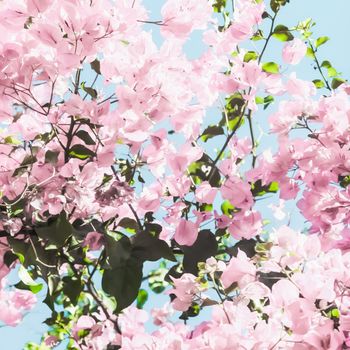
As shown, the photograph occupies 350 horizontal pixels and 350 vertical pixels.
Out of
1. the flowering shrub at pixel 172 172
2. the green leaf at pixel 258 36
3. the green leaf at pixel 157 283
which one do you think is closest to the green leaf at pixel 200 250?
the flowering shrub at pixel 172 172

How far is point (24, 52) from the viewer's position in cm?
177

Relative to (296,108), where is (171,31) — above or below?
above

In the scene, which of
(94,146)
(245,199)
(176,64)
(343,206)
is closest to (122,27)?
(176,64)

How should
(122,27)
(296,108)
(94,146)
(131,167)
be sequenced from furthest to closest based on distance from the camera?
(296,108) → (131,167) → (94,146) → (122,27)

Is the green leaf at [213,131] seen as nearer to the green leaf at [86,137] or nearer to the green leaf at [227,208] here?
the green leaf at [227,208]

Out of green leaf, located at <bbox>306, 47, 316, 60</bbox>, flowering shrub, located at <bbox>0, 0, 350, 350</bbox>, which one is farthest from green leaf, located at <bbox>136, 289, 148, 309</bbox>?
green leaf, located at <bbox>306, 47, 316, 60</bbox>

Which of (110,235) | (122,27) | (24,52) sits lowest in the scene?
(110,235)

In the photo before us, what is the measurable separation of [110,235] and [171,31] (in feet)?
1.83

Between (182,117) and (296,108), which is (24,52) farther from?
(296,108)

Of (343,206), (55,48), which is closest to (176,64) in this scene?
(55,48)

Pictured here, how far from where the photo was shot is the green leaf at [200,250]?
2.07m

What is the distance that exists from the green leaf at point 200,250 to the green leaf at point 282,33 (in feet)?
2.44

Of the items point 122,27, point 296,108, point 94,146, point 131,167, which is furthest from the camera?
point 296,108

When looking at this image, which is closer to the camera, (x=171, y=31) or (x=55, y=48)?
(x=55, y=48)
